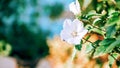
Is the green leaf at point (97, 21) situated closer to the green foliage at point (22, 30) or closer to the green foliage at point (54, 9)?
the green foliage at point (22, 30)

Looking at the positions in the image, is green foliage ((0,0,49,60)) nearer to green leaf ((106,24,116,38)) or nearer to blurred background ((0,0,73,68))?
blurred background ((0,0,73,68))

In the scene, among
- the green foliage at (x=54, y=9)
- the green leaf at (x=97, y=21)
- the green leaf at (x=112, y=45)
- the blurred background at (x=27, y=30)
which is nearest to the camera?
the green leaf at (x=112, y=45)

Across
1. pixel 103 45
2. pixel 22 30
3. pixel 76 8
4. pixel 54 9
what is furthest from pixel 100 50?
pixel 54 9

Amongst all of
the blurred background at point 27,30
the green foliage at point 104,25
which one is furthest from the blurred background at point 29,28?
the green foliage at point 104,25

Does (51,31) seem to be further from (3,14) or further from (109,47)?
(109,47)

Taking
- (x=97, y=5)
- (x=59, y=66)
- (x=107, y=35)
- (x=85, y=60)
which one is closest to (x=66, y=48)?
(x=59, y=66)

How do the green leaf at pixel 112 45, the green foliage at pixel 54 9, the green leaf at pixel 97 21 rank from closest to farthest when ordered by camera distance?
the green leaf at pixel 112 45
the green leaf at pixel 97 21
the green foliage at pixel 54 9

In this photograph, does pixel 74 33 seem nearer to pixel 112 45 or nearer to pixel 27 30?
pixel 112 45

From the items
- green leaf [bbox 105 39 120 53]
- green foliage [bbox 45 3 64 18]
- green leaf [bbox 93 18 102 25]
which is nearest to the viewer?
green leaf [bbox 105 39 120 53]

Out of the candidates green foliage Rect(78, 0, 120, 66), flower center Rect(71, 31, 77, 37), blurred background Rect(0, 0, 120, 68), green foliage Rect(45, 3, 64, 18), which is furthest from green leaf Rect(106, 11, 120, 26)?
green foliage Rect(45, 3, 64, 18)
